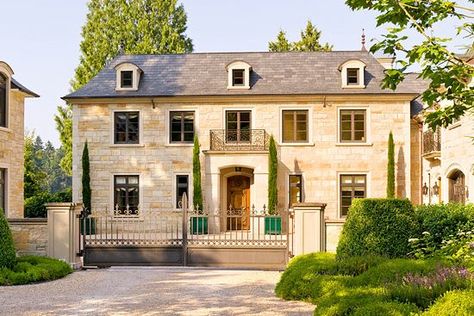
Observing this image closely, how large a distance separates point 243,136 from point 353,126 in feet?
15.9

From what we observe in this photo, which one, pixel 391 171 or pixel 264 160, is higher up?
pixel 264 160

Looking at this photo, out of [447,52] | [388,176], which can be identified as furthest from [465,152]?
[447,52]

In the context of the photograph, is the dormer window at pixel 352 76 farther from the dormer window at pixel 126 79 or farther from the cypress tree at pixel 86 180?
the cypress tree at pixel 86 180

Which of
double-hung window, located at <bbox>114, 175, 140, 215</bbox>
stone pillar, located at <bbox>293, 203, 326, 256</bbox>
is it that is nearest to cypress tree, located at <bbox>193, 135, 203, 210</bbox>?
double-hung window, located at <bbox>114, 175, 140, 215</bbox>

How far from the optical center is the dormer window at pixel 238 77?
2786 centimetres

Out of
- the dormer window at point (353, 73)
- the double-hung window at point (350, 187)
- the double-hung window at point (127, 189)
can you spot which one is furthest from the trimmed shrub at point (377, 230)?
the double-hung window at point (127, 189)

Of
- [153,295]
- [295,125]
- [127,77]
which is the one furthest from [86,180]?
[153,295]

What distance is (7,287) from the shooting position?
12359 mm

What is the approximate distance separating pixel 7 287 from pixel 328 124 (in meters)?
17.7

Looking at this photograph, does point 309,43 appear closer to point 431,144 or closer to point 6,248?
point 431,144

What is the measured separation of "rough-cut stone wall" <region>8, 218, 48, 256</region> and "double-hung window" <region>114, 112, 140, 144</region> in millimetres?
12217

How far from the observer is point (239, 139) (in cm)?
2731

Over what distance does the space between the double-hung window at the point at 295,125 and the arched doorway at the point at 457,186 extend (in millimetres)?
6592

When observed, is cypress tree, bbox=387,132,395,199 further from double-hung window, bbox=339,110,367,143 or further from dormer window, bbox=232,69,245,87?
dormer window, bbox=232,69,245,87
